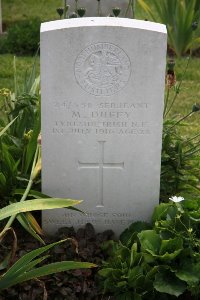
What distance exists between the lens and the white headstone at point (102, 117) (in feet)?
11.2

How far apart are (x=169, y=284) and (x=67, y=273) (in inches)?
21.2

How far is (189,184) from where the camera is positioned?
4227mm

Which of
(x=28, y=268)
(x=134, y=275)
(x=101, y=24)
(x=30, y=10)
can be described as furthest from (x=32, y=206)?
(x=30, y=10)

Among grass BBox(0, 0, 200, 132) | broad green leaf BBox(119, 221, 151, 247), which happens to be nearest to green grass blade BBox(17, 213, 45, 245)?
broad green leaf BBox(119, 221, 151, 247)

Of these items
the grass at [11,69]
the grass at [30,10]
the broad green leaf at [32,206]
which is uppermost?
the grass at [30,10]

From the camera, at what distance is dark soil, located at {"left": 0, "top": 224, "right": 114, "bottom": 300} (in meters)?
3.29

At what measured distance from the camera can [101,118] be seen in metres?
3.56

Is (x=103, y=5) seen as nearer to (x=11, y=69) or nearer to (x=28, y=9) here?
(x=11, y=69)

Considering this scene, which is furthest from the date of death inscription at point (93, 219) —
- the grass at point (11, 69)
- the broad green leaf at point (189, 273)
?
the grass at point (11, 69)

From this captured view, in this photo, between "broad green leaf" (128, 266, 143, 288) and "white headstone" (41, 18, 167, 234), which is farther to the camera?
"white headstone" (41, 18, 167, 234)

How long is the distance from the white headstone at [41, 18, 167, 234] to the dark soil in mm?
126

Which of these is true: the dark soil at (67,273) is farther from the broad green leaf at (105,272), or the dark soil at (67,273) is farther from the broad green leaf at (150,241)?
the broad green leaf at (150,241)

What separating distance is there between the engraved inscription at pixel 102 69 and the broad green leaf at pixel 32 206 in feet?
2.07

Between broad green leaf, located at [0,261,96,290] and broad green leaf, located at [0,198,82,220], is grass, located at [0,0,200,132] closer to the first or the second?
broad green leaf, located at [0,198,82,220]
